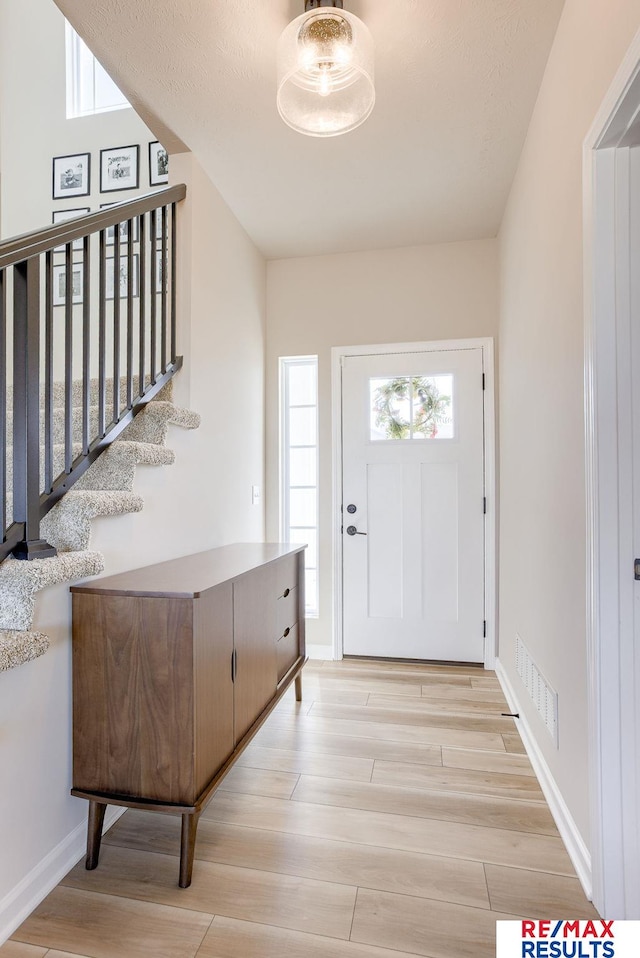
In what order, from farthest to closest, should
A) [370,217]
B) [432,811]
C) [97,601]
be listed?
[370,217], [432,811], [97,601]

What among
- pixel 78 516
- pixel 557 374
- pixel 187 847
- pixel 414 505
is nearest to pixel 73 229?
pixel 78 516

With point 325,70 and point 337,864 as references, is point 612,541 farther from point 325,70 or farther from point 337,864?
point 325,70

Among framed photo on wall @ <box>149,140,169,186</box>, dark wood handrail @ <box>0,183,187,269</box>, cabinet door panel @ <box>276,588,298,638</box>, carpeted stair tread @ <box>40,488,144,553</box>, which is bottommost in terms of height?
cabinet door panel @ <box>276,588,298,638</box>

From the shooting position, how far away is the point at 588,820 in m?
1.45

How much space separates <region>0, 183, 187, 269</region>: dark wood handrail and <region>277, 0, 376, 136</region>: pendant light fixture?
0.68 metres

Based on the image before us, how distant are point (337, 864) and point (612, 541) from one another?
1.24 m

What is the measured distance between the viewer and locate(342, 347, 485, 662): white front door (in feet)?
10.7

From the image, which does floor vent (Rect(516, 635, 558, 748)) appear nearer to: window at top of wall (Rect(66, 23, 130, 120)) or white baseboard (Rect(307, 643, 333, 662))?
white baseboard (Rect(307, 643, 333, 662))

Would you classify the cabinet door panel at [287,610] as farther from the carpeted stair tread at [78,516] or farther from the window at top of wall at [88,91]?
the window at top of wall at [88,91]

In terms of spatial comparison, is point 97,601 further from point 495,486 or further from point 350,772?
point 495,486

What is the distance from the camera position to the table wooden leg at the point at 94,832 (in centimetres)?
155

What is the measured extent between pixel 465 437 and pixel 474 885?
2.35 m

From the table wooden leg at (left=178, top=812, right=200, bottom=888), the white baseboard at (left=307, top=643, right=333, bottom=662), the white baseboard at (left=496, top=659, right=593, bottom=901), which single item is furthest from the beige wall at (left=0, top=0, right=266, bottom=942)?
the white baseboard at (left=496, top=659, right=593, bottom=901)

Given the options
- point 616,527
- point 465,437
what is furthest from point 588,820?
point 465,437
